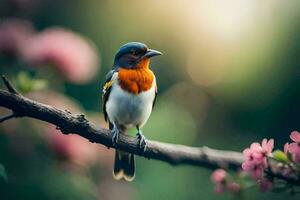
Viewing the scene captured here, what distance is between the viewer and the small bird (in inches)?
86.8

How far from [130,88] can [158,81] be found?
116 cm

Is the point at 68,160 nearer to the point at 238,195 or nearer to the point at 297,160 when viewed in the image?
the point at 238,195

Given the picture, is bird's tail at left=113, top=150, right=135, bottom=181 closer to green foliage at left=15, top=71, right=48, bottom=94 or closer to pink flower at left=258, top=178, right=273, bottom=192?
green foliage at left=15, top=71, right=48, bottom=94

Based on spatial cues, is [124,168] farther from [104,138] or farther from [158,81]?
[158,81]

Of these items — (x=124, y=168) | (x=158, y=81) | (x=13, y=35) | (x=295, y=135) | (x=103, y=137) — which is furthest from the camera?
(x=158, y=81)

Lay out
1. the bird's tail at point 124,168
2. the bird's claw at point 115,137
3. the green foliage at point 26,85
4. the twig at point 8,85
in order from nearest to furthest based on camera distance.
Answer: the twig at point 8,85 → the bird's claw at point 115,137 → the green foliage at point 26,85 → the bird's tail at point 124,168

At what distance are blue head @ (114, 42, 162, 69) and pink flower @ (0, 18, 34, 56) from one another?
45cm

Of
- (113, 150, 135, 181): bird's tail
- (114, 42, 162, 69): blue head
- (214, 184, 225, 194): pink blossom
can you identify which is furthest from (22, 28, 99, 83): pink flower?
(214, 184, 225, 194): pink blossom

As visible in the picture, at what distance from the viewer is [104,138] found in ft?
5.76

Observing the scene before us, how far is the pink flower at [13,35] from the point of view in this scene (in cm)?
246

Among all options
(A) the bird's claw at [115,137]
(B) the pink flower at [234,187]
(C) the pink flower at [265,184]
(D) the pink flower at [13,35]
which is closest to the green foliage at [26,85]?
(A) the bird's claw at [115,137]

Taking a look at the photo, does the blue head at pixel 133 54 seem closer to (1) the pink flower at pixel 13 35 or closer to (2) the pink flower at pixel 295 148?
(1) the pink flower at pixel 13 35

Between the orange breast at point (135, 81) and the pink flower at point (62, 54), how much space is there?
0.85 ft

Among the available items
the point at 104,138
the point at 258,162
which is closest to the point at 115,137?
the point at 104,138
